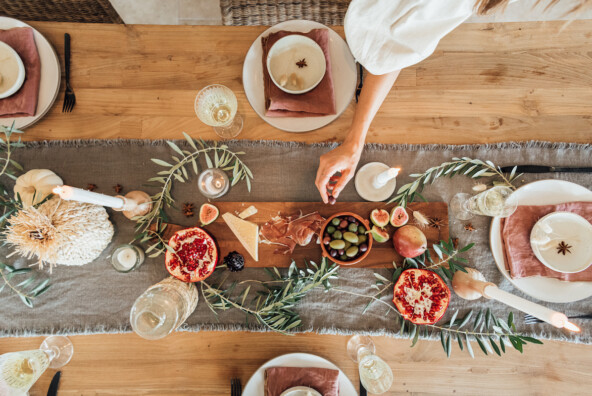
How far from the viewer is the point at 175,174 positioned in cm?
121

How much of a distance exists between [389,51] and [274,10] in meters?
0.68

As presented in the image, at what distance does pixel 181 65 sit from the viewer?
4.28 feet

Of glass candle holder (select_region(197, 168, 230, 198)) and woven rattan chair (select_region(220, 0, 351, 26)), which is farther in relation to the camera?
woven rattan chair (select_region(220, 0, 351, 26))

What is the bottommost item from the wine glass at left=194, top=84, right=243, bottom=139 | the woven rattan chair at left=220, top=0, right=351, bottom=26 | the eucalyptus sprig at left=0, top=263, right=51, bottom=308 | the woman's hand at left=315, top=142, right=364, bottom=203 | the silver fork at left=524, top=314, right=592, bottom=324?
the silver fork at left=524, top=314, right=592, bottom=324

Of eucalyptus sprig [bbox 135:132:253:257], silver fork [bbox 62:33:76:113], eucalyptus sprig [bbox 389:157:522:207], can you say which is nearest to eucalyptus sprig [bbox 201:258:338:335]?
eucalyptus sprig [bbox 135:132:253:257]

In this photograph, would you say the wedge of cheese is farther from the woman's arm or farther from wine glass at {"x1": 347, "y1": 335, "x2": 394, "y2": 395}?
wine glass at {"x1": 347, "y1": 335, "x2": 394, "y2": 395}

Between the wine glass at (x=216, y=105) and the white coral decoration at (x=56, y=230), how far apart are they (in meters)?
0.48

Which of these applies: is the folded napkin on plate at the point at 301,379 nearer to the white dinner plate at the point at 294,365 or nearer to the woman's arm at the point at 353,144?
the white dinner plate at the point at 294,365

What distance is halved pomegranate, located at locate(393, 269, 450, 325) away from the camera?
104 centimetres

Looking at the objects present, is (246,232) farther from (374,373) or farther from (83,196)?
(374,373)

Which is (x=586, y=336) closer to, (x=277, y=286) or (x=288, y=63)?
(x=277, y=286)

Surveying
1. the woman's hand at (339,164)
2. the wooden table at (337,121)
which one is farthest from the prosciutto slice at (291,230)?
the wooden table at (337,121)

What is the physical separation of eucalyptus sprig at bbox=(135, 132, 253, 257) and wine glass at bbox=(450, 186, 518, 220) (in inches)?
30.8

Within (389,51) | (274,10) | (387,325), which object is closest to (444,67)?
(389,51)
